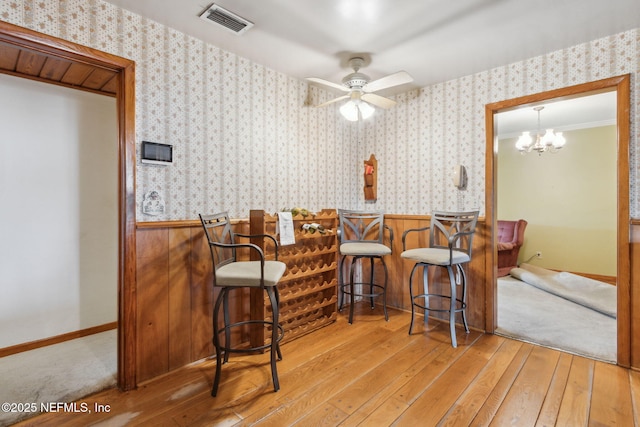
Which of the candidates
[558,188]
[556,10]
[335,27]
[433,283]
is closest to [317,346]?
[433,283]

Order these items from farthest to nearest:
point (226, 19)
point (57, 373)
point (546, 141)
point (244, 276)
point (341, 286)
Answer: point (546, 141)
point (341, 286)
point (57, 373)
point (226, 19)
point (244, 276)

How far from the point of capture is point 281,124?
2.94 metres

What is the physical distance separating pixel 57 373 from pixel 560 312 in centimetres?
449

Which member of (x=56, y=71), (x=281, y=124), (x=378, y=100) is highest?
(x=56, y=71)

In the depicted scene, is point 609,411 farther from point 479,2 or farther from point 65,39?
point 65,39

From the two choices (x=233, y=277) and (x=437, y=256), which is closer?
(x=233, y=277)

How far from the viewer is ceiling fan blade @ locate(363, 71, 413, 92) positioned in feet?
7.30

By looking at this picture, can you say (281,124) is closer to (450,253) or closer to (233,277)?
(233,277)

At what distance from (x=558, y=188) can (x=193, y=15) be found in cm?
585

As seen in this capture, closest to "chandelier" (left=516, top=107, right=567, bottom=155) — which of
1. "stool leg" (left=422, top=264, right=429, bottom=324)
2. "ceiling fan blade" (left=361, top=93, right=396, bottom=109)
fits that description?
"ceiling fan blade" (left=361, top=93, right=396, bottom=109)

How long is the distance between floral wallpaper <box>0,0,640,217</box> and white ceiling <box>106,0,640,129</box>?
0.45 ft

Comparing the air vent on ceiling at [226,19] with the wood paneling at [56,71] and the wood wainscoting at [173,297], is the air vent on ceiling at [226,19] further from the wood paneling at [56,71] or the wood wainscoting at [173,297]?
the wood wainscoting at [173,297]

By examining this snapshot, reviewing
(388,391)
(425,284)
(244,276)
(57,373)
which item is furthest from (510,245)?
(57,373)

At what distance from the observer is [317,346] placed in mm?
2504
